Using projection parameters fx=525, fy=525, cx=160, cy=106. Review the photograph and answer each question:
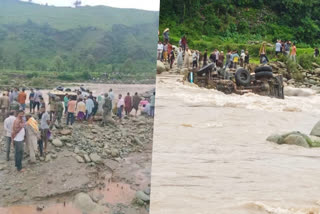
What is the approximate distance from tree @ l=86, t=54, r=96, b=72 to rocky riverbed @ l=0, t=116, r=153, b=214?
0.25 meters

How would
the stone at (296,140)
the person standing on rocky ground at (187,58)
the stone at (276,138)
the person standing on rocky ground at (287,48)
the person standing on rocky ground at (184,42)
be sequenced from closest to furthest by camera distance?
the stone at (296,140)
the stone at (276,138)
the person standing on rocky ground at (187,58)
the person standing on rocky ground at (184,42)
the person standing on rocky ground at (287,48)

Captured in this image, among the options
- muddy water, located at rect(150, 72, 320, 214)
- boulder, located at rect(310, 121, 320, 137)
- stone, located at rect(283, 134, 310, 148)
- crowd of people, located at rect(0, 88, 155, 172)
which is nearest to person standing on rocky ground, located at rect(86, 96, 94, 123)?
crowd of people, located at rect(0, 88, 155, 172)

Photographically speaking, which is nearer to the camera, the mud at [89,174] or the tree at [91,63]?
the mud at [89,174]

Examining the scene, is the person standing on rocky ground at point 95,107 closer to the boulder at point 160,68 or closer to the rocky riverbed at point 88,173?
the rocky riverbed at point 88,173

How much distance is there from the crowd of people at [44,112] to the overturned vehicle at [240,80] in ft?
52.7

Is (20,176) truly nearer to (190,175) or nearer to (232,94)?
(190,175)

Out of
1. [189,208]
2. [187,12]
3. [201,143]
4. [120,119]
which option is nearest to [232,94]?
[201,143]

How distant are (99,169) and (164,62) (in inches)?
716

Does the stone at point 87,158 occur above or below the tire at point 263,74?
above

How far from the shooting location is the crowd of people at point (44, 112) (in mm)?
2150

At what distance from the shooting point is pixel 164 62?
20.3 metres

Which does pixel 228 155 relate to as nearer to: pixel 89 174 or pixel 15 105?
pixel 89 174

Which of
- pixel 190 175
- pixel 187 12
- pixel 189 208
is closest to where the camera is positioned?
pixel 189 208

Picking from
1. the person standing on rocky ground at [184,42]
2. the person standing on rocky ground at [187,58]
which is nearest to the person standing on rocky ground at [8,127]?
the person standing on rocky ground at [187,58]
